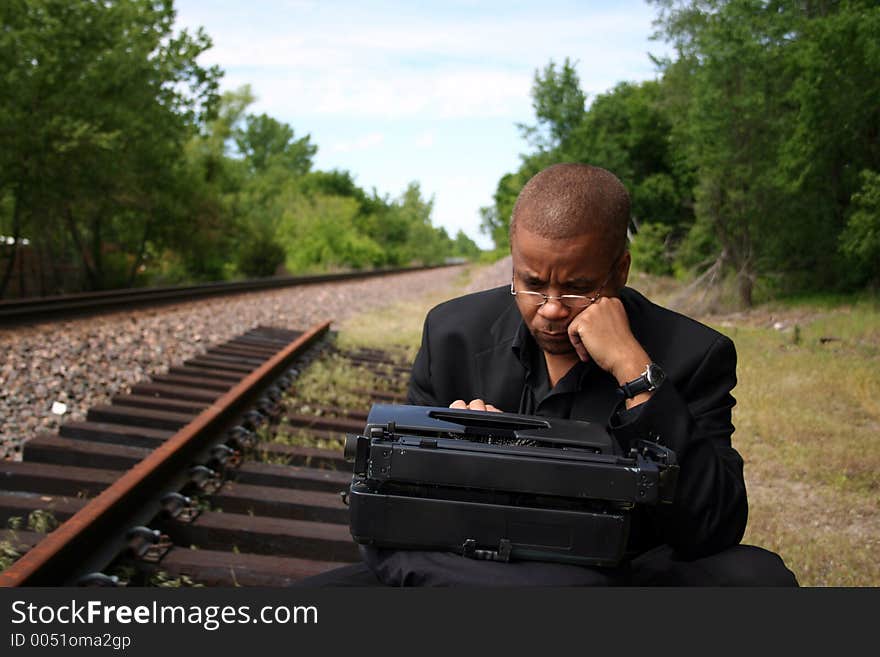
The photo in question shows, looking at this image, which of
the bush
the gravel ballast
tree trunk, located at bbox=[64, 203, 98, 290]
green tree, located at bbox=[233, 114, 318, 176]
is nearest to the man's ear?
the gravel ballast

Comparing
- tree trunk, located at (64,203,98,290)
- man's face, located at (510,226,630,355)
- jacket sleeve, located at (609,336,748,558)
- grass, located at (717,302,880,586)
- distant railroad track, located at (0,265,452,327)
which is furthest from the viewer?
tree trunk, located at (64,203,98,290)

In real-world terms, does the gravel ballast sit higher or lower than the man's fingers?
lower

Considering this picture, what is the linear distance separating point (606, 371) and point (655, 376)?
175 mm

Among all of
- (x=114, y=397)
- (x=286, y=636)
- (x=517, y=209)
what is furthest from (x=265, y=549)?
(x=114, y=397)

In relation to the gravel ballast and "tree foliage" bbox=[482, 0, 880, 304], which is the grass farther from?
the gravel ballast

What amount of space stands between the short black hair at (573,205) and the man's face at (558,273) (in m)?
0.02

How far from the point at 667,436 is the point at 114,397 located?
4.26 meters

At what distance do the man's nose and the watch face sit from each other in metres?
0.23

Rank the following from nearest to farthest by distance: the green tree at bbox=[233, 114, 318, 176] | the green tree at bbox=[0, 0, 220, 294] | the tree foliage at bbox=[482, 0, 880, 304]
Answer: the tree foliage at bbox=[482, 0, 880, 304] → the green tree at bbox=[0, 0, 220, 294] → the green tree at bbox=[233, 114, 318, 176]

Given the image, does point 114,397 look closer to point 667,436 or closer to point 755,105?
point 667,436

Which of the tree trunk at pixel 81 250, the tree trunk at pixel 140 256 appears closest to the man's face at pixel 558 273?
the tree trunk at pixel 81 250

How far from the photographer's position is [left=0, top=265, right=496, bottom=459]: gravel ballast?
16.9 ft

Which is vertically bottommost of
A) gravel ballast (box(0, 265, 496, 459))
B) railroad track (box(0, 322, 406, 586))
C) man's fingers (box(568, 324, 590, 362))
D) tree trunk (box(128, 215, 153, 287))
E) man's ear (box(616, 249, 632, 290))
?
railroad track (box(0, 322, 406, 586))

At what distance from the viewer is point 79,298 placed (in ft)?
35.8
